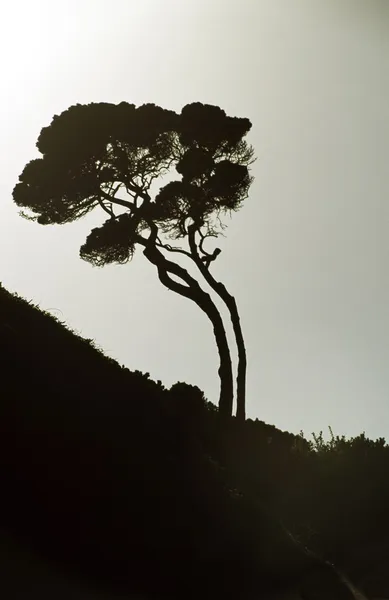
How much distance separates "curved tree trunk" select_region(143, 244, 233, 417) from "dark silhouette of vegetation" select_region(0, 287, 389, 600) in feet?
32.6

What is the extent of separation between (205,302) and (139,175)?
6.01m

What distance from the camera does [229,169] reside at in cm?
2531

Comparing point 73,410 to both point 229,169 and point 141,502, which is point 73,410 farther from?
point 229,169

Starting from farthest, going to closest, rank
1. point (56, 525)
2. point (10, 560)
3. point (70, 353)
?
point (70, 353) < point (56, 525) < point (10, 560)

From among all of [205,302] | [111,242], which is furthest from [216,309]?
[111,242]

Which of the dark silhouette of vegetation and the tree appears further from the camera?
the tree

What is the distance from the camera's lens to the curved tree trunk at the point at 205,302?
21.8 meters

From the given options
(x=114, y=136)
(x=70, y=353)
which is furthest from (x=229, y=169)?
(x=70, y=353)

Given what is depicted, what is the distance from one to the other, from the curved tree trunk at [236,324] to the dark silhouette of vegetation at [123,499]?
9.91m

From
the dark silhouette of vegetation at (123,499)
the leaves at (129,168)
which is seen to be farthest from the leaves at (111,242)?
the dark silhouette of vegetation at (123,499)

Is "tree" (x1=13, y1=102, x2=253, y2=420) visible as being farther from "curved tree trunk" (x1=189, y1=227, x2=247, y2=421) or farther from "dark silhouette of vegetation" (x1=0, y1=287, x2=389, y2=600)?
"dark silhouette of vegetation" (x1=0, y1=287, x2=389, y2=600)

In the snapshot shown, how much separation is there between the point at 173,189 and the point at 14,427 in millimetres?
19220

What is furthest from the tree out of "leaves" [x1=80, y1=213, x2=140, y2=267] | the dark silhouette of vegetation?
the dark silhouette of vegetation

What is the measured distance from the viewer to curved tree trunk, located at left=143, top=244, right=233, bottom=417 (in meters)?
21.8
